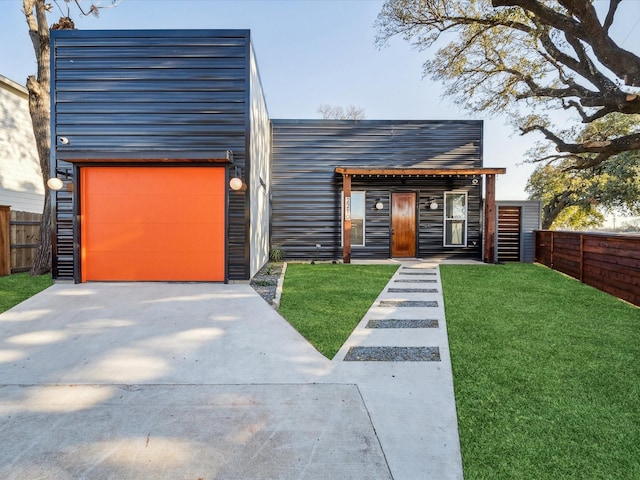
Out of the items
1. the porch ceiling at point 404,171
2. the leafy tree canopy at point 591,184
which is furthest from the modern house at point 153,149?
the leafy tree canopy at point 591,184

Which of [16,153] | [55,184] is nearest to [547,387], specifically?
[55,184]

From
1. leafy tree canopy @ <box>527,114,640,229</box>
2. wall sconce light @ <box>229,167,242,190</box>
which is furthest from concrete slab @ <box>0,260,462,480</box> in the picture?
leafy tree canopy @ <box>527,114,640,229</box>

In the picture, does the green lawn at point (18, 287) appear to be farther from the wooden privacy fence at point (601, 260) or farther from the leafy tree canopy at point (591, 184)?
the leafy tree canopy at point (591, 184)

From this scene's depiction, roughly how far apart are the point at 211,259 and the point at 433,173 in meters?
6.16

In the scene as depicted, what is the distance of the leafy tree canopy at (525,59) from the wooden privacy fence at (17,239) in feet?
31.9

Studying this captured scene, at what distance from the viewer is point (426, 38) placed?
8.94 metres

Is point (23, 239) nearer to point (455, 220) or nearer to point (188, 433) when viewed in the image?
point (188, 433)

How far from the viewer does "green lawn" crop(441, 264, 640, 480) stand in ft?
5.64

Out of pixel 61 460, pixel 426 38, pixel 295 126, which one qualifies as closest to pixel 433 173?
pixel 426 38

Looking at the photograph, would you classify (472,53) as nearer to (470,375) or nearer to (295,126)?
(295,126)

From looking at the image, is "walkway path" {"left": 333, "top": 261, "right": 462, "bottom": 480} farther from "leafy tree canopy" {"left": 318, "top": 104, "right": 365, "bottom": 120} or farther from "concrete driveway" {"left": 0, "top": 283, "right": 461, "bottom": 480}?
"leafy tree canopy" {"left": 318, "top": 104, "right": 365, "bottom": 120}

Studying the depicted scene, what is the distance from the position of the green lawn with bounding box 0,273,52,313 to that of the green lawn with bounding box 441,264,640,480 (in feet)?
18.7

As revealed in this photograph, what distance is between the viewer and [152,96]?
6.16 meters

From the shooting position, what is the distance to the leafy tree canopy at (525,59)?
6.34 meters
